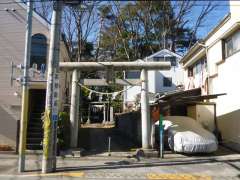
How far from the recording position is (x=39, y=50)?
2052 cm

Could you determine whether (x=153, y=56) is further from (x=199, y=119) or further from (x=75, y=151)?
(x=75, y=151)

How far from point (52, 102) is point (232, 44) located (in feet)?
34.3

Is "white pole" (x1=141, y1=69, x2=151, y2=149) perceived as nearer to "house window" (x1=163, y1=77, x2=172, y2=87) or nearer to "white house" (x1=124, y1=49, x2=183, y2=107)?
"white house" (x1=124, y1=49, x2=183, y2=107)

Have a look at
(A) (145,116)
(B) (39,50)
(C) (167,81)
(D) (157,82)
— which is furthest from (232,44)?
(C) (167,81)

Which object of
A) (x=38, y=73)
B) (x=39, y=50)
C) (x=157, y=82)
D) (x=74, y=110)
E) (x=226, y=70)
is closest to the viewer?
(x=74, y=110)

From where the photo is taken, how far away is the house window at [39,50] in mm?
20433

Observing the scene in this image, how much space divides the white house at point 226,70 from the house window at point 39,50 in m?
9.48

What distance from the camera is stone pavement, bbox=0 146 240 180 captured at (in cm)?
1255

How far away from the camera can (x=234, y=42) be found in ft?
61.9

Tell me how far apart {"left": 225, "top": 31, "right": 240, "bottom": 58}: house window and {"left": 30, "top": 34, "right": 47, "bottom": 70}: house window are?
9747mm

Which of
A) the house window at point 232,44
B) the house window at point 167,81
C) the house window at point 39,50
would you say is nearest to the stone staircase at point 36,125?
the house window at point 39,50

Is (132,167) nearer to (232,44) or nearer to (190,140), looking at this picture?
(190,140)

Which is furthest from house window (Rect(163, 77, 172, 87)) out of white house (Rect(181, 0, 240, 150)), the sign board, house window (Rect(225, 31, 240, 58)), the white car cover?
the sign board

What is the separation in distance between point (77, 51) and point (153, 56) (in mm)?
9287
